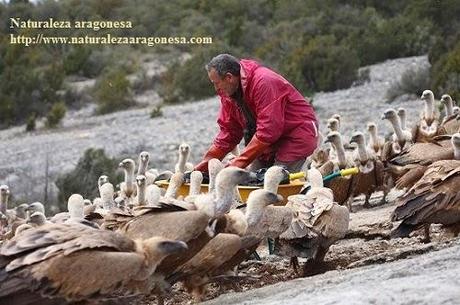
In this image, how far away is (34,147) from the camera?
24172 millimetres

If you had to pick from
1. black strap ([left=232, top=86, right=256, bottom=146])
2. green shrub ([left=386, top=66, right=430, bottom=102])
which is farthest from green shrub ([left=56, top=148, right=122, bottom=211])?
black strap ([left=232, top=86, right=256, bottom=146])

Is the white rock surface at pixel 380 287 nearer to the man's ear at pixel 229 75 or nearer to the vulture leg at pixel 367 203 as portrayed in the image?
the man's ear at pixel 229 75

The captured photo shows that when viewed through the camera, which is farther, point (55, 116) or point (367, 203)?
point (55, 116)

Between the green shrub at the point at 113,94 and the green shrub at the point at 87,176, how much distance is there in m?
9.71

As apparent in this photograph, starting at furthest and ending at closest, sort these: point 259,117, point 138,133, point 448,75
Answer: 1. point 138,133
2. point 448,75
3. point 259,117

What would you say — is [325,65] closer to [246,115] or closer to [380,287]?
[246,115]

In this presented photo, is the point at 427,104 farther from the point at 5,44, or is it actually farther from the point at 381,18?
the point at 5,44

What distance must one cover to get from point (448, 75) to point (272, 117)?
13.9 meters

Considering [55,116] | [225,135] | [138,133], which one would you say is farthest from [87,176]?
[225,135]

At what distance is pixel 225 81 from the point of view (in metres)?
9.60

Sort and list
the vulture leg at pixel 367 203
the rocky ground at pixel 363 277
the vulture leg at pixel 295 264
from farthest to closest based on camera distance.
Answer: the vulture leg at pixel 367 203
the vulture leg at pixel 295 264
the rocky ground at pixel 363 277

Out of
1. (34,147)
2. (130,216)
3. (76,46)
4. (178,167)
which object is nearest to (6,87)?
(76,46)

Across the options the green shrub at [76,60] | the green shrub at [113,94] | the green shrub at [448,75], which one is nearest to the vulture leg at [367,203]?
the green shrub at [448,75]

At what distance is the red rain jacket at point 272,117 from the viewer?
966cm
